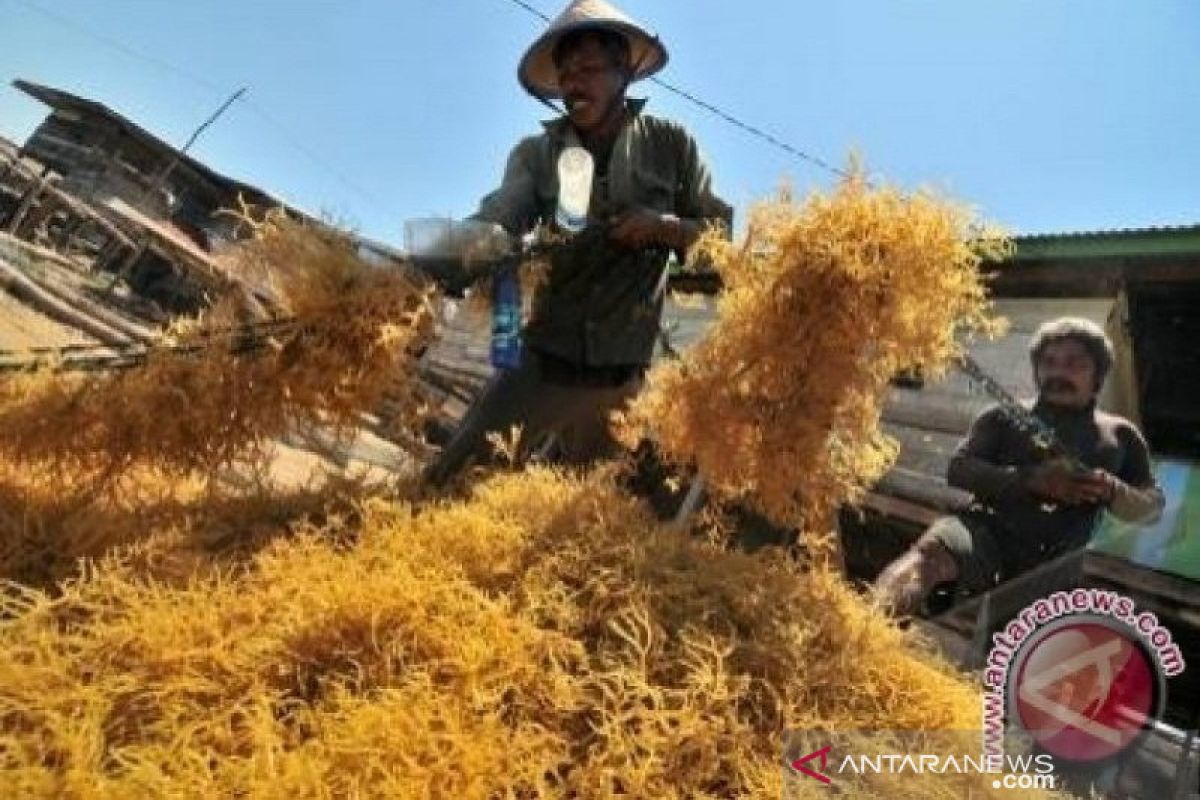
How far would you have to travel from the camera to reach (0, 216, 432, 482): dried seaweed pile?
3.04m

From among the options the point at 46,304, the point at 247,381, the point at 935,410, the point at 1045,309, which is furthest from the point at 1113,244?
the point at 46,304

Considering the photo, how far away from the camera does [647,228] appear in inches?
144

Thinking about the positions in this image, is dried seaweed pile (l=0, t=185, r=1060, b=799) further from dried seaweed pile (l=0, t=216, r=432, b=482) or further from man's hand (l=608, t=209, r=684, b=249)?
man's hand (l=608, t=209, r=684, b=249)

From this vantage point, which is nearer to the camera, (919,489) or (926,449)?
(919,489)

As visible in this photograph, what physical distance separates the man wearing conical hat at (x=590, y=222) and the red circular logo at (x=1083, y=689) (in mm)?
1899

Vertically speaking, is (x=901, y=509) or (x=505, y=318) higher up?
(x=505, y=318)

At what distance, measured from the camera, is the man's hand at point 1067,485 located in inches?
179

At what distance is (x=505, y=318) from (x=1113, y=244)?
18.1 ft

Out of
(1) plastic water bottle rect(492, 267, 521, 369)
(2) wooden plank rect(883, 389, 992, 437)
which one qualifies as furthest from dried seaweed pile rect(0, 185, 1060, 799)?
(2) wooden plank rect(883, 389, 992, 437)

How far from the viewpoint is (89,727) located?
1.87m

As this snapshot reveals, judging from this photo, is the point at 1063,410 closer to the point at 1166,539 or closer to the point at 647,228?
the point at 647,228

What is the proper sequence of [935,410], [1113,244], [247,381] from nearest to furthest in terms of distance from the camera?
[247,381], [1113,244], [935,410]

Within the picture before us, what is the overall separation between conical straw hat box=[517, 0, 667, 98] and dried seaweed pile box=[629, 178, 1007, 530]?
4.58 ft

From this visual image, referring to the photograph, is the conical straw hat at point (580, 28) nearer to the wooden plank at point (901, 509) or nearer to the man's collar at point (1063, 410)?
the man's collar at point (1063, 410)
